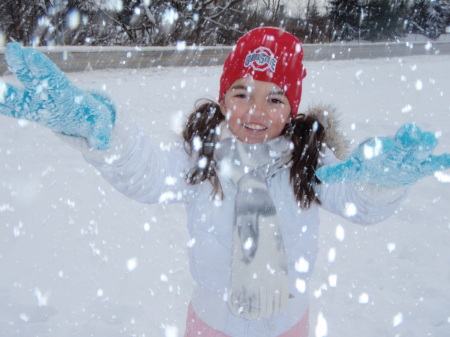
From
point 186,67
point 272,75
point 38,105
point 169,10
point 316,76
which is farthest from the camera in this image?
point 169,10

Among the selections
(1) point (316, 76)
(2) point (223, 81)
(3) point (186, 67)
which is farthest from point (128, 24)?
(2) point (223, 81)

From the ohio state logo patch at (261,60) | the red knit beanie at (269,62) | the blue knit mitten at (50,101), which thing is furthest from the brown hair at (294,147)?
the blue knit mitten at (50,101)

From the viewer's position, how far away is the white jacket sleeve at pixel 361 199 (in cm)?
136

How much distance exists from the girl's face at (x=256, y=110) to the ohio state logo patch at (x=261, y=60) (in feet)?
0.23

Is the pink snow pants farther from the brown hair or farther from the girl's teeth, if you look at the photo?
the girl's teeth

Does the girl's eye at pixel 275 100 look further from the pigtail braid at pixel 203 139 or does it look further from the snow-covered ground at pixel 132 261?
the snow-covered ground at pixel 132 261

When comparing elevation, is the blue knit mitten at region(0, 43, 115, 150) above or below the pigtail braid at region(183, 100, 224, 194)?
above

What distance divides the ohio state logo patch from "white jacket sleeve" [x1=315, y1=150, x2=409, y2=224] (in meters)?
0.44

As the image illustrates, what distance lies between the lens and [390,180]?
1270mm

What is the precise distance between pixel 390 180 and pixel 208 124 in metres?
0.76

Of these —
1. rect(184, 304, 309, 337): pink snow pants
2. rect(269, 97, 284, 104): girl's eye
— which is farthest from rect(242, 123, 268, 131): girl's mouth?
rect(184, 304, 309, 337): pink snow pants

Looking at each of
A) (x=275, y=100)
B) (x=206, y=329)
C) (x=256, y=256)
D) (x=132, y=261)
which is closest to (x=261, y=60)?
(x=275, y=100)

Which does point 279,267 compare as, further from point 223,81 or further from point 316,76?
point 316,76

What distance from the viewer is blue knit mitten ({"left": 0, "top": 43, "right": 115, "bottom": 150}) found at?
112 cm
